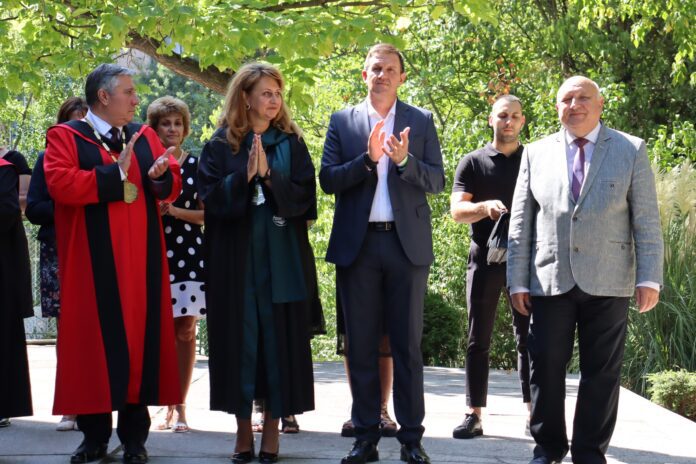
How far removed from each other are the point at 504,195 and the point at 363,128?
1190 millimetres

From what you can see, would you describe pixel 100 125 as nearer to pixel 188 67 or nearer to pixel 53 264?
pixel 53 264

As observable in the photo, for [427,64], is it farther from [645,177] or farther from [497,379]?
[645,177]

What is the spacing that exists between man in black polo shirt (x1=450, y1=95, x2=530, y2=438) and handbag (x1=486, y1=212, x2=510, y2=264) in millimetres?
253

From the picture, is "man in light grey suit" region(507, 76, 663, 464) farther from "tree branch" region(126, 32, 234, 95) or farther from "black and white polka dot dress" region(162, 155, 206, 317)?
"tree branch" region(126, 32, 234, 95)

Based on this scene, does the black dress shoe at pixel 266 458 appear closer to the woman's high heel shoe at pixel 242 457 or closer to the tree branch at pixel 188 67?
the woman's high heel shoe at pixel 242 457

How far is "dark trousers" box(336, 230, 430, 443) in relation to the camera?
609 cm

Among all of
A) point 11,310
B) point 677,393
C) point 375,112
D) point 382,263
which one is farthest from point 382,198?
point 677,393

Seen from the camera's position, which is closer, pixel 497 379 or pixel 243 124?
pixel 243 124

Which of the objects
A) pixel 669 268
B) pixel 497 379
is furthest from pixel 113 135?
pixel 669 268

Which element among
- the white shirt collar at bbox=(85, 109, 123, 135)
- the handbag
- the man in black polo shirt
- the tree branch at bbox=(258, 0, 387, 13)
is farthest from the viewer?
the tree branch at bbox=(258, 0, 387, 13)

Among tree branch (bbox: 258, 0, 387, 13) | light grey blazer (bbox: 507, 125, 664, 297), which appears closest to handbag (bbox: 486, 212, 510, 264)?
light grey blazer (bbox: 507, 125, 664, 297)

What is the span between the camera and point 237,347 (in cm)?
615

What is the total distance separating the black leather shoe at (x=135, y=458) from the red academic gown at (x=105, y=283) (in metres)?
0.28

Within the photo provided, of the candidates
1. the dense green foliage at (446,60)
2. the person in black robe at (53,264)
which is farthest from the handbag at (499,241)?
the dense green foliage at (446,60)
